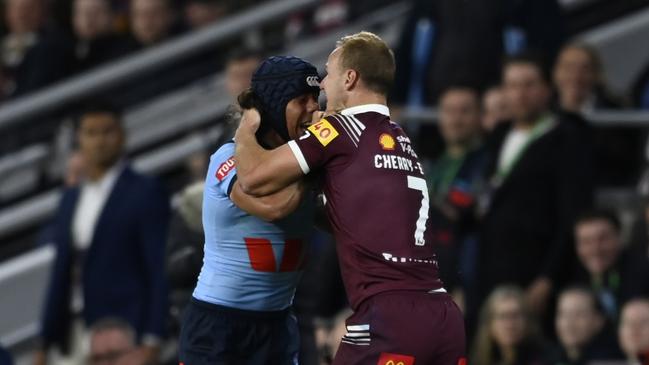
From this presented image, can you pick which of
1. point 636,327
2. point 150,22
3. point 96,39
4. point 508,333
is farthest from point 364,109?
point 96,39

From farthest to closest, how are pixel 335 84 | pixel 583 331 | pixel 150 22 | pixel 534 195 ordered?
pixel 150 22 < pixel 534 195 < pixel 583 331 < pixel 335 84

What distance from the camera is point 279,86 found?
7766 mm

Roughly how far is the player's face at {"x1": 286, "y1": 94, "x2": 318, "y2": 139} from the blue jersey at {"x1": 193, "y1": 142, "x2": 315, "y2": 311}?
0.27m

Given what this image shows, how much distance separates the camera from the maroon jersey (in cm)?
751

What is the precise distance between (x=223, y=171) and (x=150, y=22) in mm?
6409

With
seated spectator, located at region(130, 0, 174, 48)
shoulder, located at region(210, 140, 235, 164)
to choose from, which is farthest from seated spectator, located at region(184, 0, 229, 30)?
shoulder, located at region(210, 140, 235, 164)

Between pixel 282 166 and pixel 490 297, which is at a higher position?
pixel 282 166

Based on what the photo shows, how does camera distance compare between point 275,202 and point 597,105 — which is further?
point 597,105

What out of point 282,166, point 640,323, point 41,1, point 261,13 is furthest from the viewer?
point 41,1

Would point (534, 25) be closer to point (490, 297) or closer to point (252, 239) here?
point (490, 297)

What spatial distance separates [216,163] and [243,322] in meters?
0.64

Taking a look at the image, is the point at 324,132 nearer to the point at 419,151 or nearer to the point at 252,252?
the point at 252,252

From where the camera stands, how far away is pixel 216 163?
794 cm

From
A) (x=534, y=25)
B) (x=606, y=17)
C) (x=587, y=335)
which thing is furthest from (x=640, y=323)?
(x=606, y=17)
